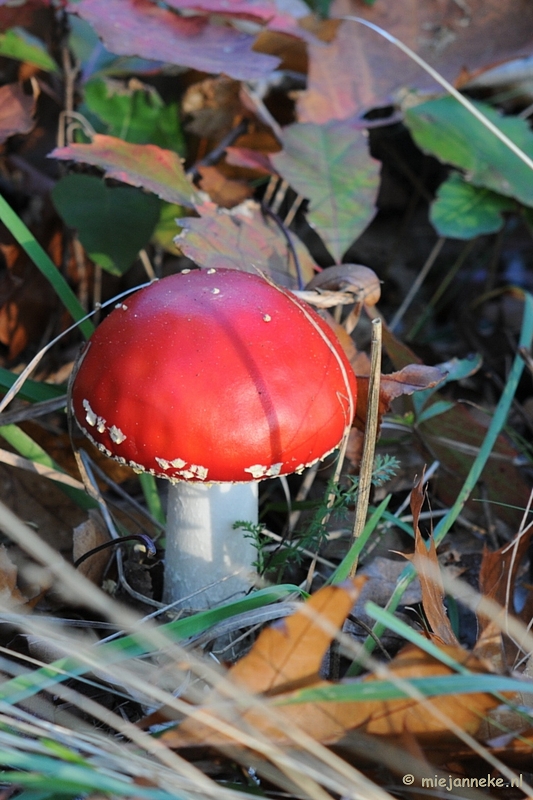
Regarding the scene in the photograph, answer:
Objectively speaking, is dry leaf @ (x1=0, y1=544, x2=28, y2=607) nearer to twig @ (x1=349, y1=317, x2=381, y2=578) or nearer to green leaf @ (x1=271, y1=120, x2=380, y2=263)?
twig @ (x1=349, y1=317, x2=381, y2=578)

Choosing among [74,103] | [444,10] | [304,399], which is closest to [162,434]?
[304,399]

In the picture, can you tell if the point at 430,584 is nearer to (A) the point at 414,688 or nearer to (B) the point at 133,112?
(A) the point at 414,688

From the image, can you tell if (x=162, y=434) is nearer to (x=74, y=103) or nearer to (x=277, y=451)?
(x=277, y=451)

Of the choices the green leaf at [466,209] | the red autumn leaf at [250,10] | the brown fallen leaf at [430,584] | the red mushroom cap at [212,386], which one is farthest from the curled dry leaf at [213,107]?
the brown fallen leaf at [430,584]

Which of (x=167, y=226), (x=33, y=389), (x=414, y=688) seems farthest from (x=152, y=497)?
(x=414, y=688)

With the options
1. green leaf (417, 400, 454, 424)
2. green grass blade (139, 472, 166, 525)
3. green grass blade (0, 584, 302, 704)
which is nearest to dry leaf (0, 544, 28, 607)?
green grass blade (0, 584, 302, 704)
